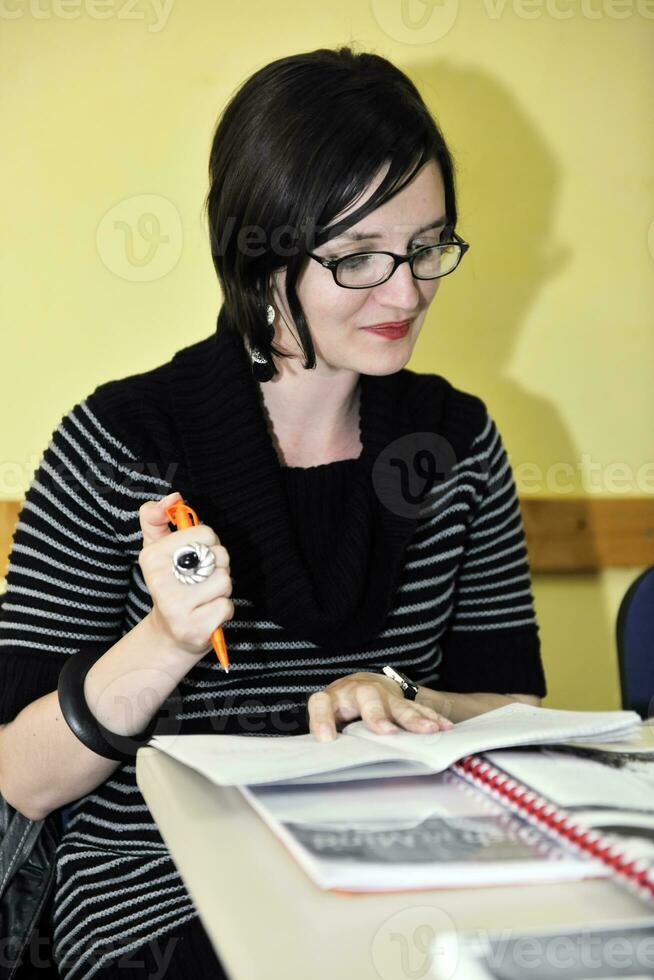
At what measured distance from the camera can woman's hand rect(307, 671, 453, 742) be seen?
Result: 824 millimetres

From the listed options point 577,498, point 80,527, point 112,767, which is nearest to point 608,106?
point 577,498

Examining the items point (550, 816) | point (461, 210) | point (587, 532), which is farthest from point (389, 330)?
point (587, 532)

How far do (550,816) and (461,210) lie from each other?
1.45 m

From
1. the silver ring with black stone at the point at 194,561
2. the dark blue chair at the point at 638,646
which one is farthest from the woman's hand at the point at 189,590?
the dark blue chair at the point at 638,646

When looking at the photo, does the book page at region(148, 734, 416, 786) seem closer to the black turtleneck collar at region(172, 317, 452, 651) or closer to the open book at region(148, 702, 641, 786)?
the open book at region(148, 702, 641, 786)

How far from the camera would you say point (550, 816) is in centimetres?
63

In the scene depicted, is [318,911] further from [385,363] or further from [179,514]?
[385,363]

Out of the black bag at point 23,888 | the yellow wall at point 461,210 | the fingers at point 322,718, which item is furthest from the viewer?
the yellow wall at point 461,210

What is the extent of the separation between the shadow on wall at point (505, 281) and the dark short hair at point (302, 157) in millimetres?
711

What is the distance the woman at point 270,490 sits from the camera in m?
1.04

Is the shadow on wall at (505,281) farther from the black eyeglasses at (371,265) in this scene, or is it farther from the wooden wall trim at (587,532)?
the black eyeglasses at (371,265)

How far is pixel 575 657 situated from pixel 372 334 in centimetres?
107

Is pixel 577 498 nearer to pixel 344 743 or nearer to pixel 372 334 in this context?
pixel 372 334

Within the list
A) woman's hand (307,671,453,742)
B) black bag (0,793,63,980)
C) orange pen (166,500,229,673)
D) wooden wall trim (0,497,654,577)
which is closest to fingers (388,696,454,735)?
woman's hand (307,671,453,742)
